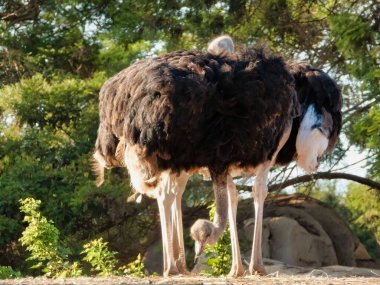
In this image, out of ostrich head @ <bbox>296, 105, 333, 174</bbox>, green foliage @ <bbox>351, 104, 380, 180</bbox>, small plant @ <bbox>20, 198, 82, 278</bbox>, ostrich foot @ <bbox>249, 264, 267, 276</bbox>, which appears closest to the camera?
ostrich foot @ <bbox>249, 264, 267, 276</bbox>

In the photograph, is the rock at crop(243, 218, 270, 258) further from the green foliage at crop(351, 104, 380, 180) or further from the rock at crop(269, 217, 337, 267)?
the green foliage at crop(351, 104, 380, 180)

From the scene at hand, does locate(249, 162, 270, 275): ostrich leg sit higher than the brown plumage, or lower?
lower

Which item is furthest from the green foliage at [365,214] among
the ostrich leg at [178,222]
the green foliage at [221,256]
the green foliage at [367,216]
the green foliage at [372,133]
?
the ostrich leg at [178,222]

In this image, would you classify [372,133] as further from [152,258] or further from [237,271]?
[237,271]

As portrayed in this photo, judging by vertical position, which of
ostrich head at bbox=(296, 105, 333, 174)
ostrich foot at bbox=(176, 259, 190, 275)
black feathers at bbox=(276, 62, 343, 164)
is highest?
black feathers at bbox=(276, 62, 343, 164)

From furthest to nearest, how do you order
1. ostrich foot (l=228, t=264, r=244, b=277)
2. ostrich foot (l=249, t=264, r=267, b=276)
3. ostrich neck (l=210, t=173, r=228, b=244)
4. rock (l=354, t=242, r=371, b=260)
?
rock (l=354, t=242, r=371, b=260)
ostrich foot (l=249, t=264, r=267, b=276)
ostrich foot (l=228, t=264, r=244, b=277)
ostrich neck (l=210, t=173, r=228, b=244)

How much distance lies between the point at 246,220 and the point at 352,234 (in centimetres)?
213

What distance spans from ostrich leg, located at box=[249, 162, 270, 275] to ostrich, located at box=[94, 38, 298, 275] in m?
0.08

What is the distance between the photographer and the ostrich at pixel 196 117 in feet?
25.3

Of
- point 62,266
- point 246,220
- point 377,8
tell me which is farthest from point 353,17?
point 62,266

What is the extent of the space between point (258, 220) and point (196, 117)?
3.94 ft

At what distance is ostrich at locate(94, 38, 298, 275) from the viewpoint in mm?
7727

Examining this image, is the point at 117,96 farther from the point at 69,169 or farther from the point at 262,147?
the point at 69,169

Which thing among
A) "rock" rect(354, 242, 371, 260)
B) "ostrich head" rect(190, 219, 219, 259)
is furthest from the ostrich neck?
"rock" rect(354, 242, 371, 260)
